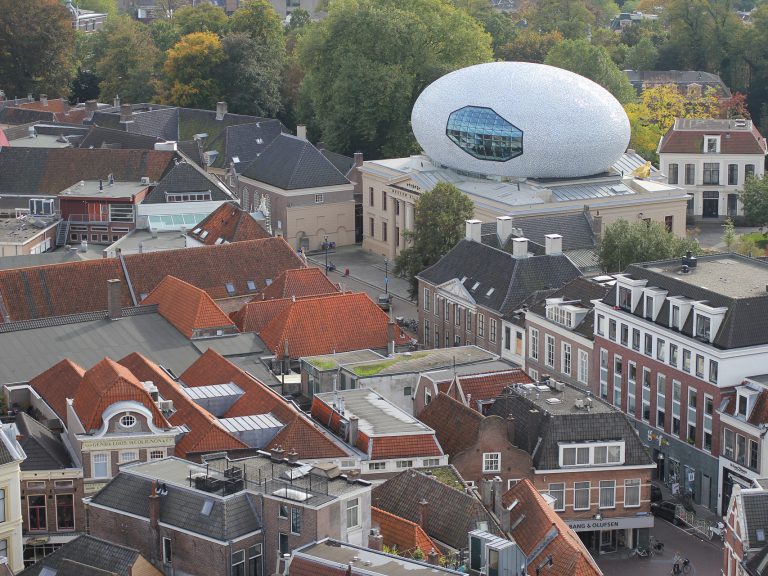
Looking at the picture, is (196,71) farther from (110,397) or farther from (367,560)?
(367,560)

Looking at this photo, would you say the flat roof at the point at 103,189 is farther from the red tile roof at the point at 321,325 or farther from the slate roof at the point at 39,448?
the slate roof at the point at 39,448

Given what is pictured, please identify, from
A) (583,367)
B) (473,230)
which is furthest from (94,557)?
(473,230)

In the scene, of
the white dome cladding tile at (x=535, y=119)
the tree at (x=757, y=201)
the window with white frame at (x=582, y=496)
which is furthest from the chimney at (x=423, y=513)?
the tree at (x=757, y=201)

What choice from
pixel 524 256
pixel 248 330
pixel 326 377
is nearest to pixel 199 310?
pixel 248 330

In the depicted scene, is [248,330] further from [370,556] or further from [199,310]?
[370,556]

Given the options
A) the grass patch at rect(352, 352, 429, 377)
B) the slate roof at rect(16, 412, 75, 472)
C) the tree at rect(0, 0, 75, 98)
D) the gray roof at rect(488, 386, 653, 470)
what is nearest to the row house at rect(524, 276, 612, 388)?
the grass patch at rect(352, 352, 429, 377)
